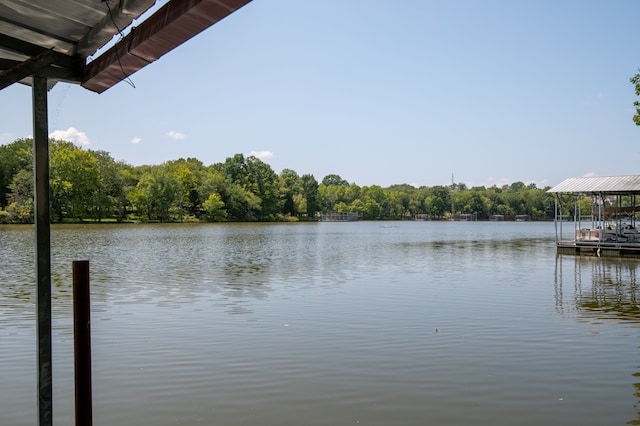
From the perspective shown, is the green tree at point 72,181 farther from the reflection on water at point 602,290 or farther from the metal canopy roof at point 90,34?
the metal canopy roof at point 90,34

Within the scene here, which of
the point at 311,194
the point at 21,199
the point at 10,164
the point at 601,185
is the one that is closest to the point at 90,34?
the point at 601,185

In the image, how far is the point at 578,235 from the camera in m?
35.8

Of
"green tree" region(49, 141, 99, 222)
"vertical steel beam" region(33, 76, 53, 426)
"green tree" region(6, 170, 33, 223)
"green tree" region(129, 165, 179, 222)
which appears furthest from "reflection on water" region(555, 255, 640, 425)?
"green tree" region(129, 165, 179, 222)

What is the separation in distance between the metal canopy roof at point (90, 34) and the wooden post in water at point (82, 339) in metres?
1.61

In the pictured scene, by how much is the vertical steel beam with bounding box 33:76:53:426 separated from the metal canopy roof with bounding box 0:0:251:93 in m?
0.24

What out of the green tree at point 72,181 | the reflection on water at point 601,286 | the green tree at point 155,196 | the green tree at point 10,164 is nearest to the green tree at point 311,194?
the green tree at point 155,196

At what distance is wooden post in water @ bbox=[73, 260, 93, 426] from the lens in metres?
4.62

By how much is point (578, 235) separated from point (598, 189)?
3.74 meters

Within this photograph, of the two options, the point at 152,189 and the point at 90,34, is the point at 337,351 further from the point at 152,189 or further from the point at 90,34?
the point at 152,189

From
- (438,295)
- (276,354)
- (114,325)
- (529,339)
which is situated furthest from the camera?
(438,295)

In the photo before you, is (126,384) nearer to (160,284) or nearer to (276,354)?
(276,354)

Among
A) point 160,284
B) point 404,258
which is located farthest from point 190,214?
point 160,284

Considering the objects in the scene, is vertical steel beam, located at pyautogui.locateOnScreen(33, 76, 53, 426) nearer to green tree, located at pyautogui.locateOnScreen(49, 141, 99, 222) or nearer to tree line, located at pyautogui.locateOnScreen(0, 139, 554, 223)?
tree line, located at pyautogui.locateOnScreen(0, 139, 554, 223)

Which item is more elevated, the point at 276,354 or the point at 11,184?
the point at 11,184
